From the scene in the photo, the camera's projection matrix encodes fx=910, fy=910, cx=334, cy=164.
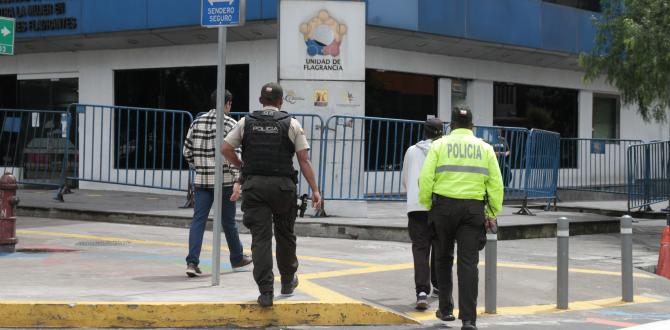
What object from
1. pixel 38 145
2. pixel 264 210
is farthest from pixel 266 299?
pixel 38 145

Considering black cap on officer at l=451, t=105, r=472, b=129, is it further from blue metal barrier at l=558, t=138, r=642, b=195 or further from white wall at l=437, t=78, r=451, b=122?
blue metal barrier at l=558, t=138, r=642, b=195

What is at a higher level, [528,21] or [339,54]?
[528,21]

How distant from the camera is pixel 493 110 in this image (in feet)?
77.5

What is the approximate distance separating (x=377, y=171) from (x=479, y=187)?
24.7ft

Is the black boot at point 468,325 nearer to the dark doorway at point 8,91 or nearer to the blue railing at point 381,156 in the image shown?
the blue railing at point 381,156

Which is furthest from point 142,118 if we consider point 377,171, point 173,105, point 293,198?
point 293,198

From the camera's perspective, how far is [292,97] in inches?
577

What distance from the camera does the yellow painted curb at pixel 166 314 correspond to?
7.45 metres

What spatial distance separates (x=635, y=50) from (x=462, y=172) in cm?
1015

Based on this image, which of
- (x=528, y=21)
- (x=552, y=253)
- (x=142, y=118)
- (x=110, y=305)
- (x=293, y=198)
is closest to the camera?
(x=110, y=305)

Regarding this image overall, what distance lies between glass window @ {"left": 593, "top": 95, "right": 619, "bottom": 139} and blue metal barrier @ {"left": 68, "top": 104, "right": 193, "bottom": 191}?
14.4 metres

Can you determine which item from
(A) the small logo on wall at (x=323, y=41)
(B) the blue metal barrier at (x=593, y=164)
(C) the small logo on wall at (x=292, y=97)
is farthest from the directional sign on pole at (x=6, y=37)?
(B) the blue metal barrier at (x=593, y=164)

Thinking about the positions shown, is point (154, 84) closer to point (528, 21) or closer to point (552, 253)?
point (528, 21)

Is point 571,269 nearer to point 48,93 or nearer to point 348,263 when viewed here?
point 348,263
